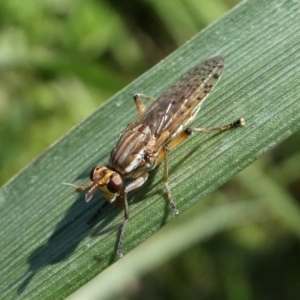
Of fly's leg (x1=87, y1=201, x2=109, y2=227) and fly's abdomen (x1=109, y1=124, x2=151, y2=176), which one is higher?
fly's abdomen (x1=109, y1=124, x2=151, y2=176)

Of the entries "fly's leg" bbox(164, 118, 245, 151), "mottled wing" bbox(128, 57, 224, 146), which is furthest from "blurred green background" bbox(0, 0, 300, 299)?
"fly's leg" bbox(164, 118, 245, 151)

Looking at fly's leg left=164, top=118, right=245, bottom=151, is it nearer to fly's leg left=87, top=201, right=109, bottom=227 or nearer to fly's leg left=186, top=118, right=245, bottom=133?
fly's leg left=186, top=118, right=245, bottom=133

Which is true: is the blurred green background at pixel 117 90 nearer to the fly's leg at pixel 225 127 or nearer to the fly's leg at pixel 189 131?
the fly's leg at pixel 189 131

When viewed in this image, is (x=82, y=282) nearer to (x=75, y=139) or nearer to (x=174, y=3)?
(x=75, y=139)

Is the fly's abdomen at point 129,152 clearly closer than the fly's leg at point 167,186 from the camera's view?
No

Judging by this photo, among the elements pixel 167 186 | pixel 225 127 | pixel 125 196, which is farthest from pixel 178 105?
pixel 125 196

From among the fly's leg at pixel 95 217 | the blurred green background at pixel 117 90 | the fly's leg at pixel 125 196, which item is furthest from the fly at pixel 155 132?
the blurred green background at pixel 117 90
